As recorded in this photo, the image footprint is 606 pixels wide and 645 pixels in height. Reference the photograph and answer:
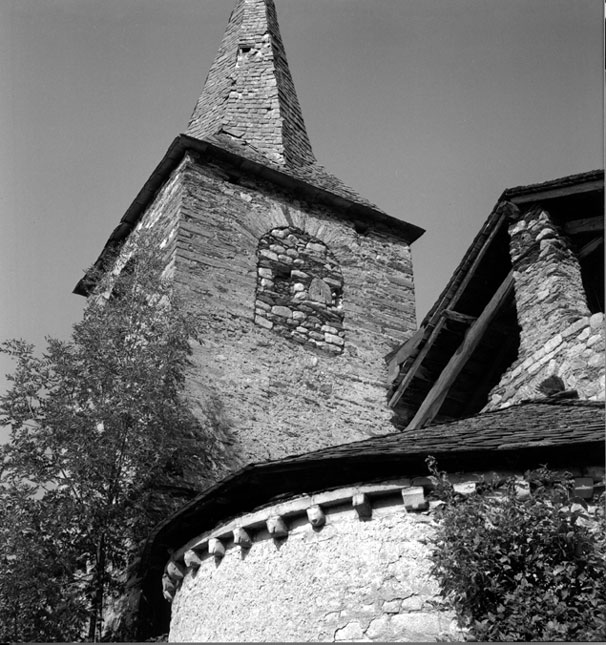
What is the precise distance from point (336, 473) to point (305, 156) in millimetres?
8341

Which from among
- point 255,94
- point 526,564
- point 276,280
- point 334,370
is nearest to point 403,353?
point 334,370

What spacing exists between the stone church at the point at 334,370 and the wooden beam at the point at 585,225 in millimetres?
29

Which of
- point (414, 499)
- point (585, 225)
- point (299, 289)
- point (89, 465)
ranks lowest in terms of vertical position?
point (414, 499)

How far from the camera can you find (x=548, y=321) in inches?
274

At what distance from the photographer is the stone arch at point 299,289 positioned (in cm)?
1077

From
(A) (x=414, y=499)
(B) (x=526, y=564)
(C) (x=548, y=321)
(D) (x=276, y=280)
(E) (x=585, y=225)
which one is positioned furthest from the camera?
(D) (x=276, y=280)

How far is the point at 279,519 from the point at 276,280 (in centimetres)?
553

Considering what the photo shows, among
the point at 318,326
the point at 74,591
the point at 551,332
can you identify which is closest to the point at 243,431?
the point at 318,326

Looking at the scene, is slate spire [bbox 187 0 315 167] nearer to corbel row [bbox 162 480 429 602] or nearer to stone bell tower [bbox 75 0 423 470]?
stone bell tower [bbox 75 0 423 470]

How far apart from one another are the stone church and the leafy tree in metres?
0.51

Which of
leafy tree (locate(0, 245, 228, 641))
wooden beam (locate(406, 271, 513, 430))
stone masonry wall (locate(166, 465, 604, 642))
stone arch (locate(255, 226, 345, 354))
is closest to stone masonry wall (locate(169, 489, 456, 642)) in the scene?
stone masonry wall (locate(166, 465, 604, 642))

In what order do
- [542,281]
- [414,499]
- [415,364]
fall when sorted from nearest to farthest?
[414,499], [542,281], [415,364]

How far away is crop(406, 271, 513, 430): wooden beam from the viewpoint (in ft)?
25.2

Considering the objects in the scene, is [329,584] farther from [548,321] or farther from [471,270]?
[471,270]
